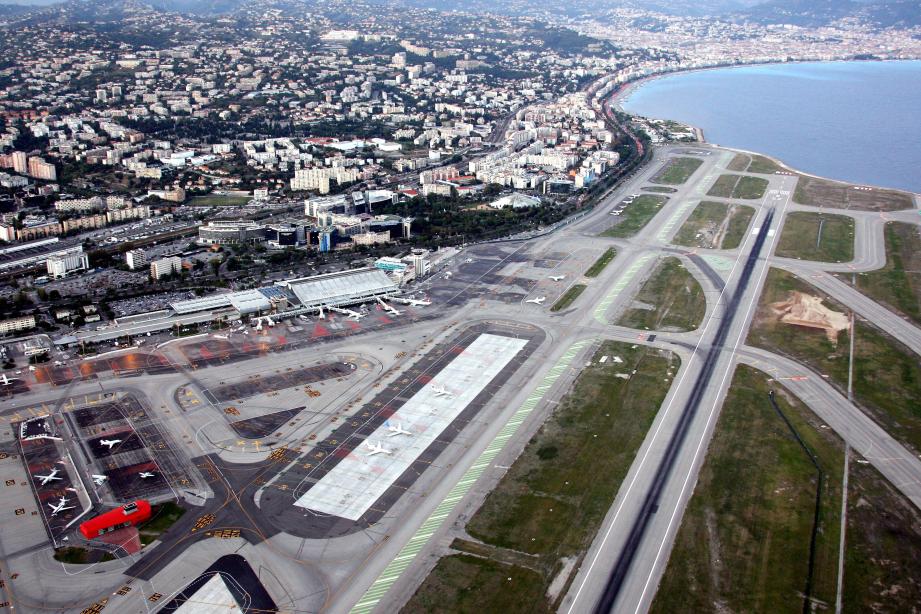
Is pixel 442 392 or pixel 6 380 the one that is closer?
pixel 6 380

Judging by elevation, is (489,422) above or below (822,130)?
below

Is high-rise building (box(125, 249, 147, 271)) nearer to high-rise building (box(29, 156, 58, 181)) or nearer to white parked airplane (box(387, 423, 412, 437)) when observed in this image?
high-rise building (box(29, 156, 58, 181))

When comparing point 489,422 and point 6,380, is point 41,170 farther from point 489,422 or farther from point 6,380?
point 489,422

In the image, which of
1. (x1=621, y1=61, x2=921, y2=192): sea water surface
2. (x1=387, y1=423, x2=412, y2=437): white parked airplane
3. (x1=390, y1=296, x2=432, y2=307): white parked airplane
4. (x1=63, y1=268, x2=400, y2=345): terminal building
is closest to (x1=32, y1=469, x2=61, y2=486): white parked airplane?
(x1=63, y1=268, x2=400, y2=345): terminal building

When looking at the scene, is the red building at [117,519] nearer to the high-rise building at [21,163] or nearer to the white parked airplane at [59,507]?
the white parked airplane at [59,507]

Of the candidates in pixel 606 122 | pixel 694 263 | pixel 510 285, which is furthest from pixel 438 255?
pixel 606 122

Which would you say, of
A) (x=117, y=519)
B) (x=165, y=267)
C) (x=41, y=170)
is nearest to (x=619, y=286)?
(x=165, y=267)

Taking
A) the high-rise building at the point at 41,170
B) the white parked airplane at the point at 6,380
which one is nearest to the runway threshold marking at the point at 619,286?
the white parked airplane at the point at 6,380

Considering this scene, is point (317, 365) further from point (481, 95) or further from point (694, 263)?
point (481, 95)
